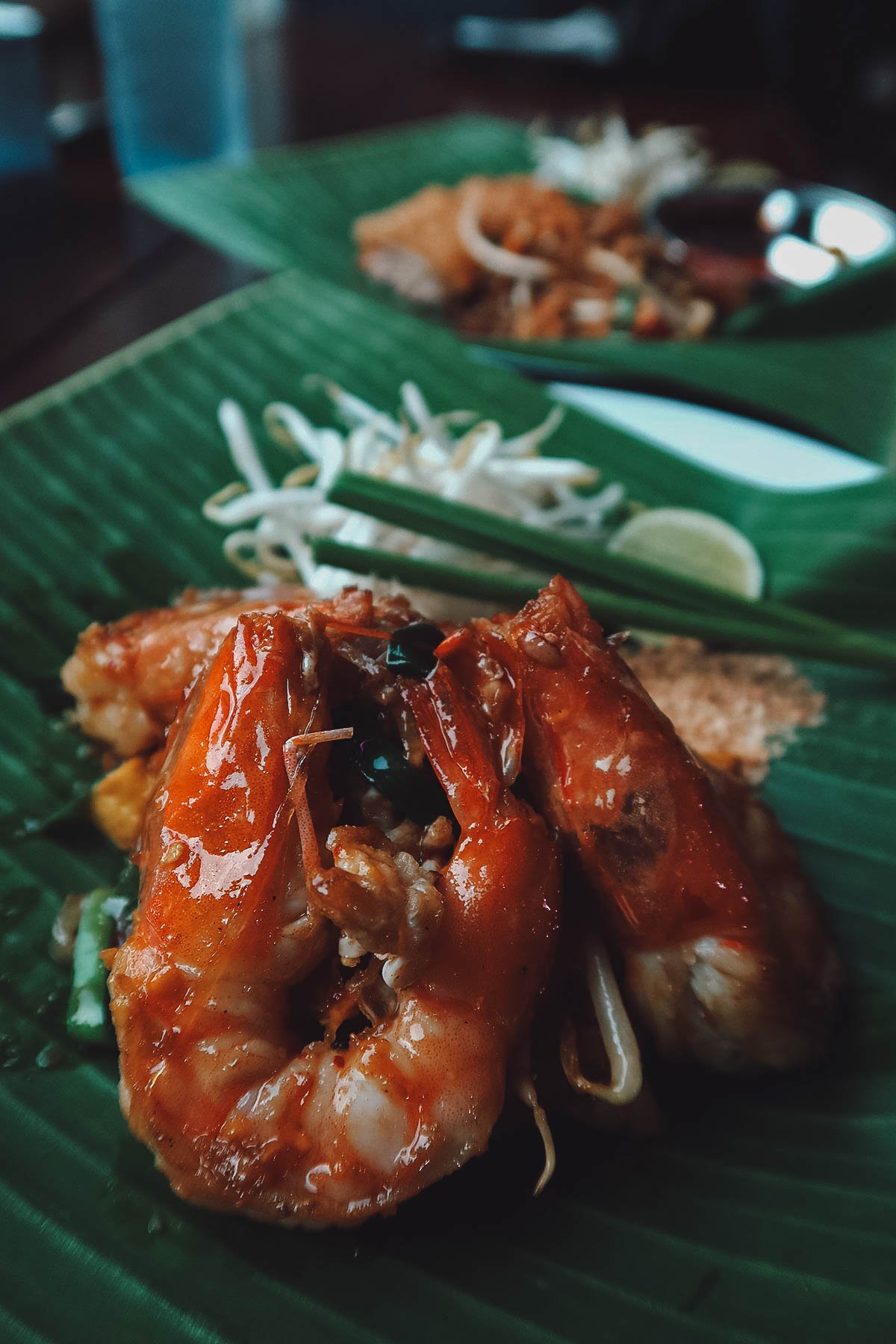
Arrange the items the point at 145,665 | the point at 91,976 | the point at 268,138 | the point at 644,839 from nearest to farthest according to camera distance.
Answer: the point at 644,839 < the point at 91,976 < the point at 145,665 < the point at 268,138

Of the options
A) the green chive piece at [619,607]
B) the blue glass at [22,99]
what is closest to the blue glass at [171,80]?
the blue glass at [22,99]

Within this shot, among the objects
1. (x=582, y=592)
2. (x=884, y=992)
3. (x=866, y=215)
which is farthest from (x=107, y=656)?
(x=866, y=215)

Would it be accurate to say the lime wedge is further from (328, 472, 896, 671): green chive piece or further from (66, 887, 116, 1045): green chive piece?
(66, 887, 116, 1045): green chive piece

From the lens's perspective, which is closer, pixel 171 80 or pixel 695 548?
pixel 695 548

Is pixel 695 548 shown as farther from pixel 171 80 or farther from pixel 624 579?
pixel 171 80

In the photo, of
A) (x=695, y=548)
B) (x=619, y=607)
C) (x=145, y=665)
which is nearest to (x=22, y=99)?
(x=695, y=548)

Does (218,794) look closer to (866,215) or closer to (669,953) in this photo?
(669,953)
